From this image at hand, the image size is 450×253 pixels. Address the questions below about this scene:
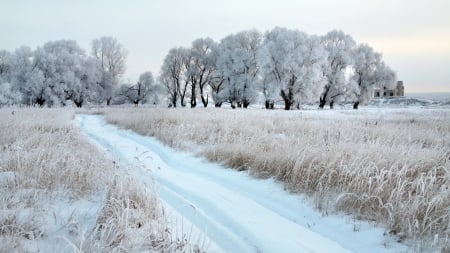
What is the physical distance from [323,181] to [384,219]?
1.31 m

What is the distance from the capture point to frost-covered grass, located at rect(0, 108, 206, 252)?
2.73m

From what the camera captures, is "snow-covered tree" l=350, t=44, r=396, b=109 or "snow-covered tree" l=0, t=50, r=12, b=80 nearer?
"snow-covered tree" l=350, t=44, r=396, b=109

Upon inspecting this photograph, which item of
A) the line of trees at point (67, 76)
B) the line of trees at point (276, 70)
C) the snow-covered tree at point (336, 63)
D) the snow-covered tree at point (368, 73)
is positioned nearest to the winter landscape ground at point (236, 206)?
the line of trees at point (276, 70)

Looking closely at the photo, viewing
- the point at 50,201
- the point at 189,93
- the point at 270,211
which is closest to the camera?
the point at 50,201

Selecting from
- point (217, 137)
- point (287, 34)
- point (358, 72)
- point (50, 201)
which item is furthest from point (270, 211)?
point (358, 72)

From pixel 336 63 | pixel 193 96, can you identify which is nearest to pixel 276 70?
pixel 336 63

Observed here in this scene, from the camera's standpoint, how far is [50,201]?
376 cm

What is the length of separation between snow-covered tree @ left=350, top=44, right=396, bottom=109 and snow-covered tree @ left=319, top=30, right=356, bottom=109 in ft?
7.18

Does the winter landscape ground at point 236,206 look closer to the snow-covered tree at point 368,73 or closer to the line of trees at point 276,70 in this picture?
the line of trees at point 276,70

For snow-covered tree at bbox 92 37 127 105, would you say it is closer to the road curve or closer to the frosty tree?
the frosty tree

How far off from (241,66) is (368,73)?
2052cm

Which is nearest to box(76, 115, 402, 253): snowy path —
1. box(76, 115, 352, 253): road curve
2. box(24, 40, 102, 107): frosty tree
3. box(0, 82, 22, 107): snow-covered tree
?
box(76, 115, 352, 253): road curve

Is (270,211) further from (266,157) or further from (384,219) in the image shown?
(266,157)

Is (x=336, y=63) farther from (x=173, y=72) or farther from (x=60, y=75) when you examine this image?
(x=60, y=75)
